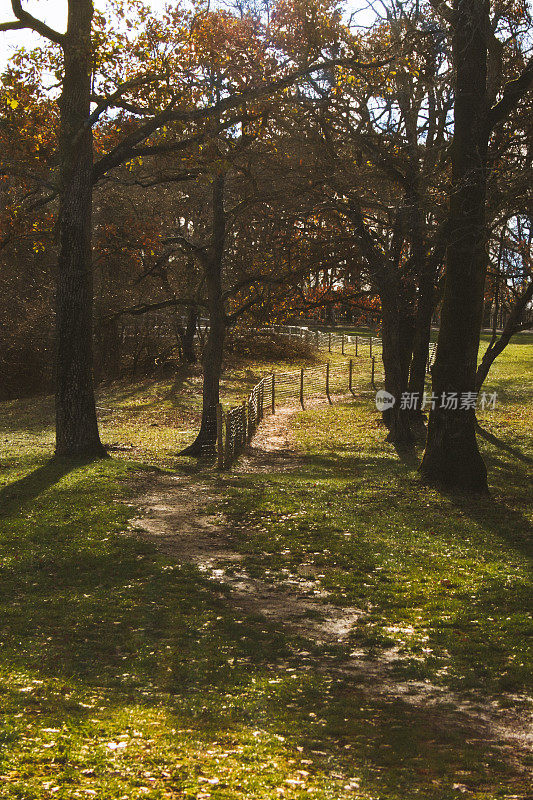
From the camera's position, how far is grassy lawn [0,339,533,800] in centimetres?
512

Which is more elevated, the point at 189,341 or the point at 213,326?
the point at 213,326

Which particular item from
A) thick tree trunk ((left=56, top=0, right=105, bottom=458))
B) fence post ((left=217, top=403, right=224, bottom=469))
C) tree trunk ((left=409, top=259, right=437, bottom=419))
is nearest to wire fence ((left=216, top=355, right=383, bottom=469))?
fence post ((left=217, top=403, right=224, bottom=469))

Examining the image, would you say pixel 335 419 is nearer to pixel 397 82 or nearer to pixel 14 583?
pixel 397 82

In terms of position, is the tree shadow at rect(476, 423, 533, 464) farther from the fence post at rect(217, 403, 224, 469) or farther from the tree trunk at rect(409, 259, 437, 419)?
the fence post at rect(217, 403, 224, 469)

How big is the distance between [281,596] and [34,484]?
6.24 m

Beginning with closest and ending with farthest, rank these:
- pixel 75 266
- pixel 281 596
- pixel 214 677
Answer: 1. pixel 214 677
2. pixel 281 596
3. pixel 75 266

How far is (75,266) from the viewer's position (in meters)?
15.8

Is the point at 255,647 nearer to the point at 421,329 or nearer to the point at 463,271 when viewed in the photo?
the point at 463,271

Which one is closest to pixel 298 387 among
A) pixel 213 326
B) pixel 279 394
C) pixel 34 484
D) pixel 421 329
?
pixel 279 394

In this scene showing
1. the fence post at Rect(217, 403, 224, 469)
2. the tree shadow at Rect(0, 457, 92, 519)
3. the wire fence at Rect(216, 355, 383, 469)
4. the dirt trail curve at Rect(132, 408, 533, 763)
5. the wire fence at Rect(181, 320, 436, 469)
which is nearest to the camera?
the dirt trail curve at Rect(132, 408, 533, 763)

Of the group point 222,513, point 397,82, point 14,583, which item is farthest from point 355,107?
point 14,583

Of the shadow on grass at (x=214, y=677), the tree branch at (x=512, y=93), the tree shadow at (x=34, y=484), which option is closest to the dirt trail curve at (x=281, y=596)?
the shadow on grass at (x=214, y=677)

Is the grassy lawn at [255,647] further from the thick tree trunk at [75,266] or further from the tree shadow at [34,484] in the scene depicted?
the thick tree trunk at [75,266]

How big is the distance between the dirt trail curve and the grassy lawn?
0.12m
